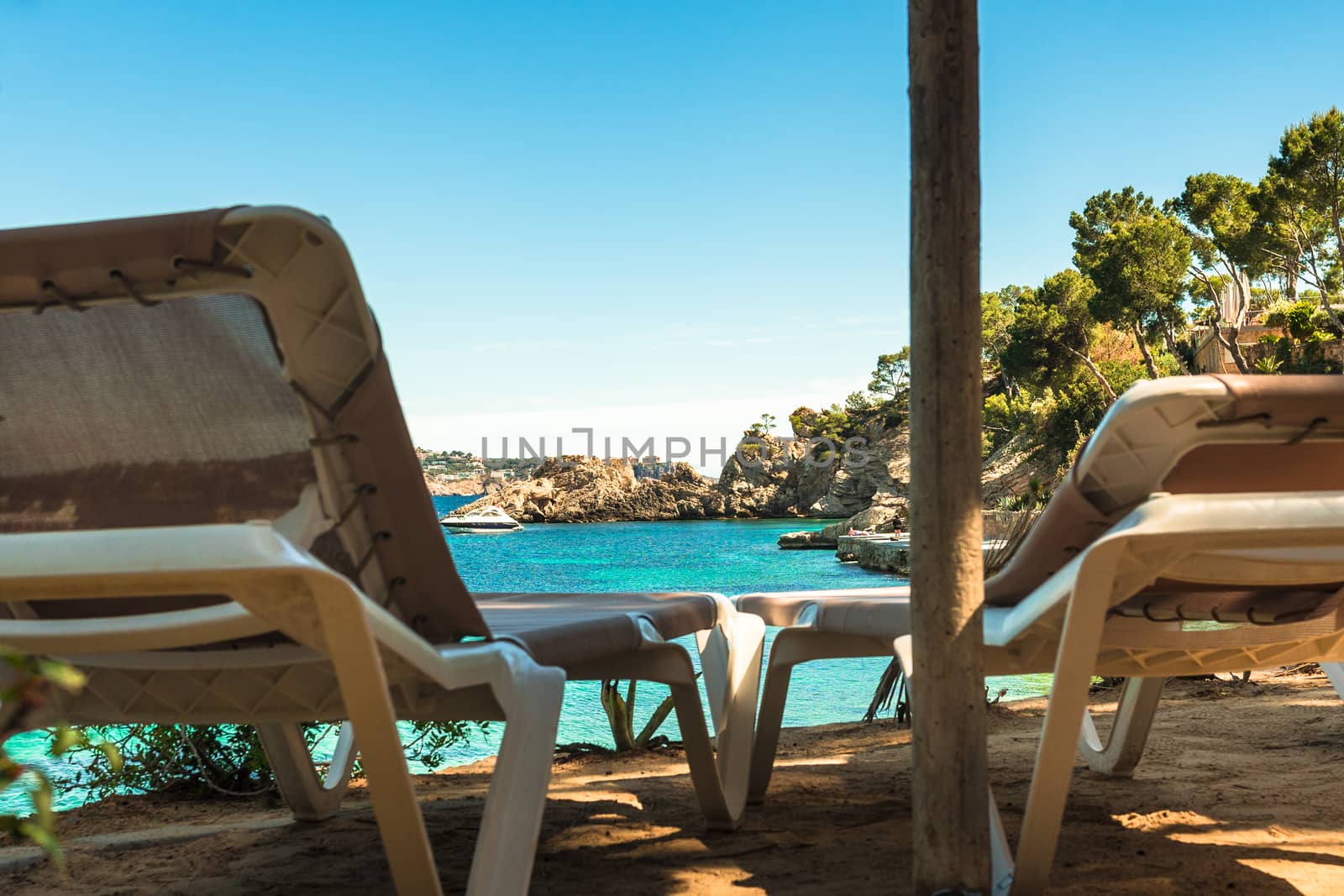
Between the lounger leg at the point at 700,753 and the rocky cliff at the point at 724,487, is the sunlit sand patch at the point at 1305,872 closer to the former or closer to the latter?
the lounger leg at the point at 700,753

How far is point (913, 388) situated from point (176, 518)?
55.0 inches

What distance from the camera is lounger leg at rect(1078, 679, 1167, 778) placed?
3.62 m

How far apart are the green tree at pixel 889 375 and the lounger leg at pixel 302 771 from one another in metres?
80.4

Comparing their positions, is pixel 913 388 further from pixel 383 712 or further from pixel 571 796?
pixel 571 796

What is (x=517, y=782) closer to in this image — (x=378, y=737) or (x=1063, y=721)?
(x=378, y=737)

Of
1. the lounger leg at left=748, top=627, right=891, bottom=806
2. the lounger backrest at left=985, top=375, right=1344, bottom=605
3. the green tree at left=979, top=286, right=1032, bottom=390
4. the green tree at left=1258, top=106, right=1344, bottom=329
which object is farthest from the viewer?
the green tree at left=979, top=286, right=1032, bottom=390

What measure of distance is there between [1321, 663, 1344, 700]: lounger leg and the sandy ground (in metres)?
0.41

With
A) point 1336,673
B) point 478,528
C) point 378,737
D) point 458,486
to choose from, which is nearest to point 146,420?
point 378,737

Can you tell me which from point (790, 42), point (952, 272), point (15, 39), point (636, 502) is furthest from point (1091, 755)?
point (636, 502)

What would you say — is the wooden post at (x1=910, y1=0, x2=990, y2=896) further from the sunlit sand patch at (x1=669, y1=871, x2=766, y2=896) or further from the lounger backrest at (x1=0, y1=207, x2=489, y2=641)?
the lounger backrest at (x1=0, y1=207, x2=489, y2=641)

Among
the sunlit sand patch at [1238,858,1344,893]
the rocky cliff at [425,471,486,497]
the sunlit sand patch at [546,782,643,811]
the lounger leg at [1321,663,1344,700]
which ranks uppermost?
the lounger leg at [1321,663,1344,700]

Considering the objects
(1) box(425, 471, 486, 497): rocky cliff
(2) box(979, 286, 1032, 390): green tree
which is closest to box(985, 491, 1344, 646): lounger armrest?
(2) box(979, 286, 1032, 390): green tree

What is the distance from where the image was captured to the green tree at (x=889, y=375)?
272 feet

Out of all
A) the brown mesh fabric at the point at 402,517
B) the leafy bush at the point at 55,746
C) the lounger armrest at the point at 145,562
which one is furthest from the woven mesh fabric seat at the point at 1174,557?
the leafy bush at the point at 55,746
